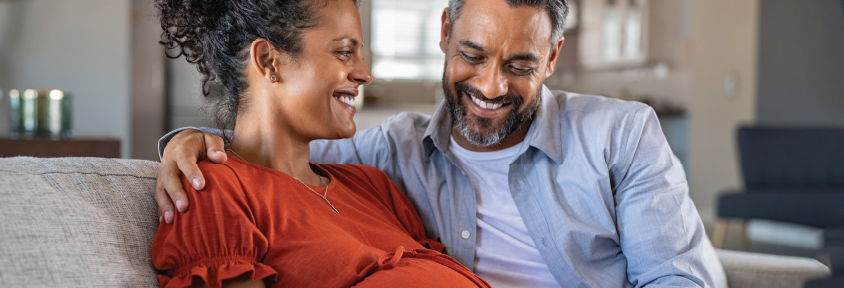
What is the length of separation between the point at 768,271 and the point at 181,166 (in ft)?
4.20

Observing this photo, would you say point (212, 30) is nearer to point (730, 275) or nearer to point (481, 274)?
point (481, 274)

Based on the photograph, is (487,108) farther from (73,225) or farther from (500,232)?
(73,225)

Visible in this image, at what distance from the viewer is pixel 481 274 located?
1.43m

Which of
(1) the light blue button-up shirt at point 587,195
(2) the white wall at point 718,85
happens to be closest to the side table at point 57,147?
(1) the light blue button-up shirt at point 587,195

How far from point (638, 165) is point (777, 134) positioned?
10.7ft

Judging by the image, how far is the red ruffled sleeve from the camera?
89 centimetres

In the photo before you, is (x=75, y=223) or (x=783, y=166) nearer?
(x=75, y=223)

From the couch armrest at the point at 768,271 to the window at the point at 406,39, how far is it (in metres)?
4.23

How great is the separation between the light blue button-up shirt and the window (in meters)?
4.12

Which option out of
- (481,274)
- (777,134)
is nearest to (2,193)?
(481,274)

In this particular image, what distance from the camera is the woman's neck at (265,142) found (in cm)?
117

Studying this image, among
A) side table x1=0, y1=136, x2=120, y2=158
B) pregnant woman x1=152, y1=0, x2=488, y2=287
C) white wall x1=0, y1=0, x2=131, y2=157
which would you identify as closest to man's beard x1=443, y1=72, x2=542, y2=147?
pregnant woman x1=152, y1=0, x2=488, y2=287

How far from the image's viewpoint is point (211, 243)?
91cm

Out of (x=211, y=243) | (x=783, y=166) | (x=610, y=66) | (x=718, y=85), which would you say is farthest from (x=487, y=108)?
(x=610, y=66)
